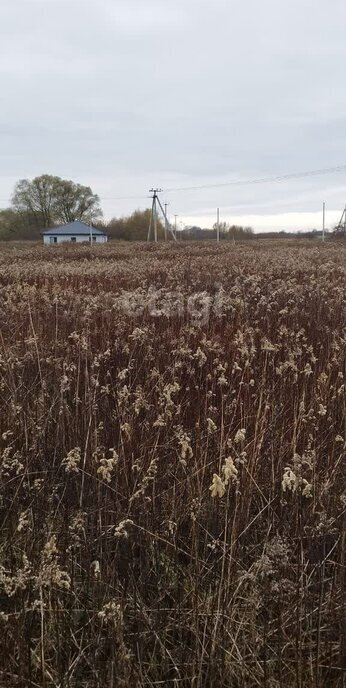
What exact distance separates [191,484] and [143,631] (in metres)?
0.79

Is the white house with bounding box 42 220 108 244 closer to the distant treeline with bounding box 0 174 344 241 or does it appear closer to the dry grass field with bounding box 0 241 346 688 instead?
the distant treeline with bounding box 0 174 344 241

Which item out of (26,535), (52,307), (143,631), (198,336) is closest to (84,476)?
(26,535)

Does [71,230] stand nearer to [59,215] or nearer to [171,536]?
[59,215]

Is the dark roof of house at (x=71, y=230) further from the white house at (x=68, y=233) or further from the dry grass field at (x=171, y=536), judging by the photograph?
the dry grass field at (x=171, y=536)

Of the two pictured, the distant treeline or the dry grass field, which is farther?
the distant treeline

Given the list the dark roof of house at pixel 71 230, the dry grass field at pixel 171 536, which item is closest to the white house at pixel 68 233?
the dark roof of house at pixel 71 230

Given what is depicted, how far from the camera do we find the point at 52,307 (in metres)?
6.77

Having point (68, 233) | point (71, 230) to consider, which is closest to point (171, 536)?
point (68, 233)

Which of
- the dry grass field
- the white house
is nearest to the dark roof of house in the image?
the white house

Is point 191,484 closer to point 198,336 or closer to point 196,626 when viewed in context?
point 196,626

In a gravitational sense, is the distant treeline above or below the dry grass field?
above

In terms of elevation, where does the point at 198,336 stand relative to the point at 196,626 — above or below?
above

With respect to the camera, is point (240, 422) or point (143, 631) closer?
point (143, 631)

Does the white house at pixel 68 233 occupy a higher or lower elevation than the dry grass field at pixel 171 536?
higher
